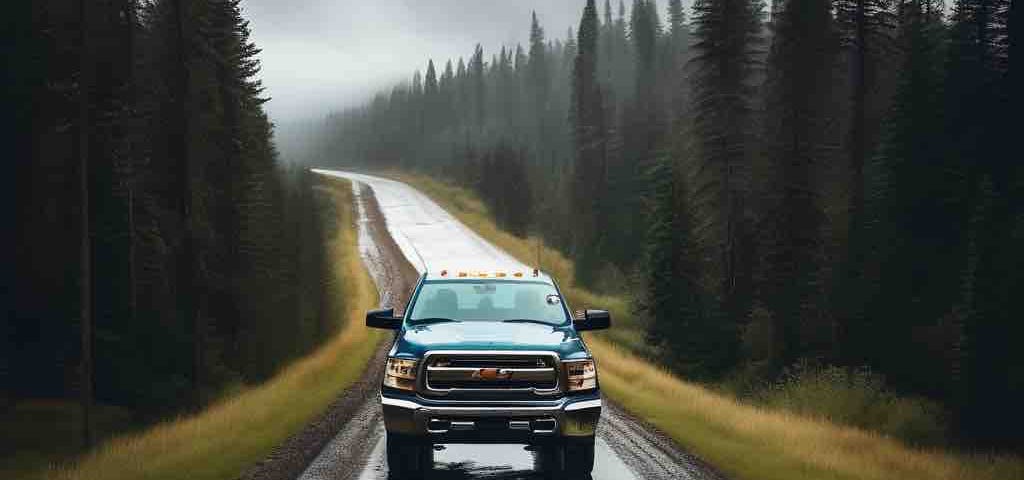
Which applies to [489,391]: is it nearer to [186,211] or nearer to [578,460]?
[578,460]

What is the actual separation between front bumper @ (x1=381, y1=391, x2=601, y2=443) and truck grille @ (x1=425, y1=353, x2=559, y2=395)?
0.45 feet

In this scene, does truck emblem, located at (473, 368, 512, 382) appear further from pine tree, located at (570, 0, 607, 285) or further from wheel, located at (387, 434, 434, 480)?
pine tree, located at (570, 0, 607, 285)

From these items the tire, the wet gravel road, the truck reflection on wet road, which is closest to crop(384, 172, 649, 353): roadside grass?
the wet gravel road

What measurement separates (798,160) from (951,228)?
14172 millimetres

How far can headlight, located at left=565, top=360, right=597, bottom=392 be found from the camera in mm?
8953

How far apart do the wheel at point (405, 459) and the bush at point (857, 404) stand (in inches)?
858

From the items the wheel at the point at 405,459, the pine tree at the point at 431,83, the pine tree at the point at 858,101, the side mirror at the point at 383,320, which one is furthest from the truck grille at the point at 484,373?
the pine tree at the point at 431,83

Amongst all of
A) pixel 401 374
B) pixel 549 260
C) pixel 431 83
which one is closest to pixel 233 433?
pixel 401 374

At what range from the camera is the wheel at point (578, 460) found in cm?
968

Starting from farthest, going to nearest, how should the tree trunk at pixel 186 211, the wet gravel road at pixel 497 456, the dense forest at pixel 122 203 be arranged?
the tree trunk at pixel 186 211
the dense forest at pixel 122 203
the wet gravel road at pixel 497 456

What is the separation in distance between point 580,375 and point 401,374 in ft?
5.71

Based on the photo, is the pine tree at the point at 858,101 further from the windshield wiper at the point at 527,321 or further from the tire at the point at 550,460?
the windshield wiper at the point at 527,321

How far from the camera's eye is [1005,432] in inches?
1313

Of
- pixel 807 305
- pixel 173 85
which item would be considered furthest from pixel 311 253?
pixel 807 305
